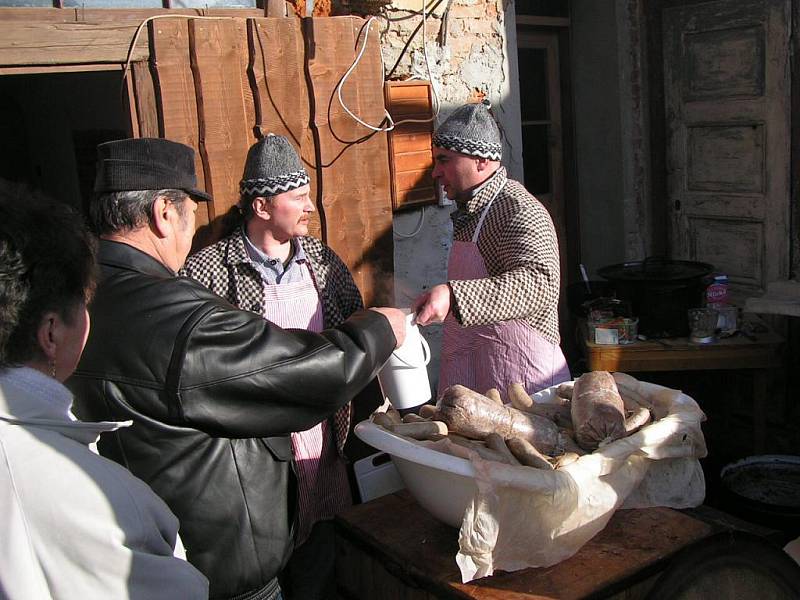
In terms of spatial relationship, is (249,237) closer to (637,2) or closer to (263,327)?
(263,327)

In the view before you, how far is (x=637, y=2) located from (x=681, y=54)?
1.60 feet

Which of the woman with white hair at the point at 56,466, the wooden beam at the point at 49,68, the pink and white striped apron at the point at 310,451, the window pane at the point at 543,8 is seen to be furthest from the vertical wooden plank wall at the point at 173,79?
the window pane at the point at 543,8

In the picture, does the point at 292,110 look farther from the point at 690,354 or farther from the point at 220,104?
the point at 690,354

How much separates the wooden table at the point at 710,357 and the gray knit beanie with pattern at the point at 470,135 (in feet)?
6.06

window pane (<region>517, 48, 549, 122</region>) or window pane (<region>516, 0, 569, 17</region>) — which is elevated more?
window pane (<region>516, 0, 569, 17</region>)

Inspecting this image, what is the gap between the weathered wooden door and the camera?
4.97 meters

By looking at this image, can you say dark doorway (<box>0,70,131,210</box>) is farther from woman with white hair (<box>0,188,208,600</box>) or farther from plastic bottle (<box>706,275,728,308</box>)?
plastic bottle (<box>706,275,728,308</box>)

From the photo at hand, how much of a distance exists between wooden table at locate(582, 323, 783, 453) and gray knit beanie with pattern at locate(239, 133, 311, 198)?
2281 mm

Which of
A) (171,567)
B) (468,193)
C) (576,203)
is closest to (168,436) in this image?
(171,567)

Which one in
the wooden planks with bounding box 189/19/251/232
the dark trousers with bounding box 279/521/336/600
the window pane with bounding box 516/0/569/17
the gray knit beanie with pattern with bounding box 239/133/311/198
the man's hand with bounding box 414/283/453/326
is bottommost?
the dark trousers with bounding box 279/521/336/600

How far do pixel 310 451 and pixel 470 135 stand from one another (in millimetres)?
1279

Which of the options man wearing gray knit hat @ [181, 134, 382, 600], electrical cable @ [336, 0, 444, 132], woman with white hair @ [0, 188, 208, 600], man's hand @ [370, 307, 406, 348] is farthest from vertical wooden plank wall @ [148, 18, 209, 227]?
woman with white hair @ [0, 188, 208, 600]

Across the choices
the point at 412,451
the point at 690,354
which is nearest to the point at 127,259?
the point at 412,451

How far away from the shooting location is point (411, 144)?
4496 millimetres
